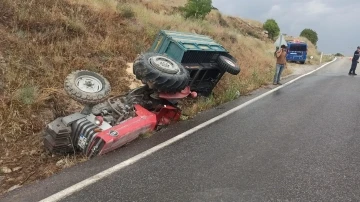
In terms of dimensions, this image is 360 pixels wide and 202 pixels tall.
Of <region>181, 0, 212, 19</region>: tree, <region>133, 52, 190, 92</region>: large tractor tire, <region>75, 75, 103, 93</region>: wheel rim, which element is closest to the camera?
<region>75, 75, 103, 93</region>: wheel rim

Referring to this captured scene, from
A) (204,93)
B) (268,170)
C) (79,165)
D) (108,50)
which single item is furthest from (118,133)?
(108,50)

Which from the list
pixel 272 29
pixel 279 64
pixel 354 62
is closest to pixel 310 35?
pixel 272 29

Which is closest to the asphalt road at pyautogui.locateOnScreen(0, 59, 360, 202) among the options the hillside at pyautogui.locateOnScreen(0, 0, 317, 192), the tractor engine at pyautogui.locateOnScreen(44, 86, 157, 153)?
the tractor engine at pyautogui.locateOnScreen(44, 86, 157, 153)

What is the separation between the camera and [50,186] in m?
3.89

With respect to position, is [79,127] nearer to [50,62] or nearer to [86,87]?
[86,87]

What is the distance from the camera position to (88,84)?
5.56 metres

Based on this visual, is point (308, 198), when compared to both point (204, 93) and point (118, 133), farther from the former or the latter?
point (204, 93)

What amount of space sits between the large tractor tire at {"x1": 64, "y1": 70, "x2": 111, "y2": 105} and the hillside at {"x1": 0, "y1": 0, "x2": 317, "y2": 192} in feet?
2.95

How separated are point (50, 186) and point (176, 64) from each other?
366 centimetres

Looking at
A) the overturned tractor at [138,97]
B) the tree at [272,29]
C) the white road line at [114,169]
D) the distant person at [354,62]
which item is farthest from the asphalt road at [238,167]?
the tree at [272,29]

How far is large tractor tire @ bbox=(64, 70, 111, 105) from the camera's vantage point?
5.18 m

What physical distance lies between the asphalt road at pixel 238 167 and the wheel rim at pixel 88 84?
1119mm

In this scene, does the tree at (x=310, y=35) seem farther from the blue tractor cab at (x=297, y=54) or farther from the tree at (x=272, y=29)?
the blue tractor cab at (x=297, y=54)

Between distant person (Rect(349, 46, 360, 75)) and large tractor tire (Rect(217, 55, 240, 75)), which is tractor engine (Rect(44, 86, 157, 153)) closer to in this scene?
large tractor tire (Rect(217, 55, 240, 75))
